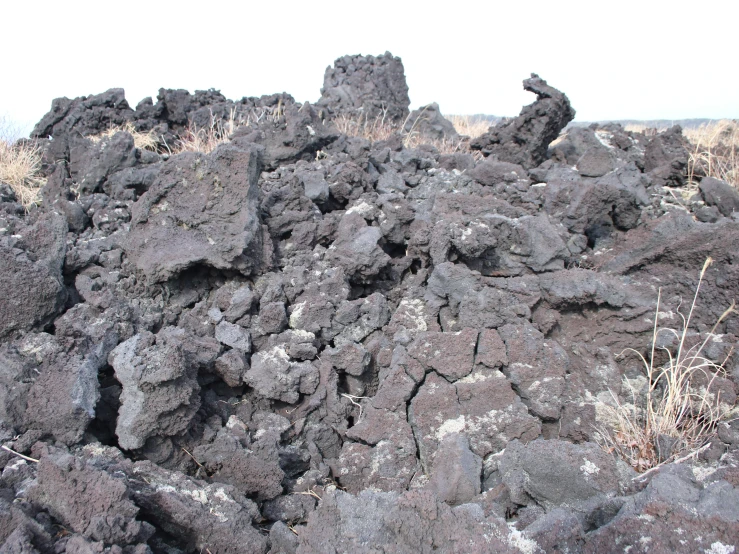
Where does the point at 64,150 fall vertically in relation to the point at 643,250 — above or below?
above

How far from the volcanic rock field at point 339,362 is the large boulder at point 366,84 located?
271 inches

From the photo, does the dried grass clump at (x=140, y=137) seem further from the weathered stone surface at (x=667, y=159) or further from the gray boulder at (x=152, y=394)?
the weathered stone surface at (x=667, y=159)

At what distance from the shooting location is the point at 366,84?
37.4ft

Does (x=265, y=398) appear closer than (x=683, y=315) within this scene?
Yes

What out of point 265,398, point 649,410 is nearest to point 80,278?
point 265,398

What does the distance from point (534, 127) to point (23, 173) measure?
5.40 m

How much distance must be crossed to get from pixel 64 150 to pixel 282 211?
116 inches

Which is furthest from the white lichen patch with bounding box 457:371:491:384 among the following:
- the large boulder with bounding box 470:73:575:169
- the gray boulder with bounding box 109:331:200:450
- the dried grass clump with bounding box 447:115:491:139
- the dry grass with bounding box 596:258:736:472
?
the dried grass clump with bounding box 447:115:491:139

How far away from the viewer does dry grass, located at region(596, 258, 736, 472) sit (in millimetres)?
2389

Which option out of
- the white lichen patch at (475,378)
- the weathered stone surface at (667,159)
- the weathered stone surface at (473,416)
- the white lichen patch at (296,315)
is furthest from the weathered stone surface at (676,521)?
the weathered stone surface at (667,159)

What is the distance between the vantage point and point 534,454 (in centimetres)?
212

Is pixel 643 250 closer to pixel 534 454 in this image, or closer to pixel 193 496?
pixel 534 454

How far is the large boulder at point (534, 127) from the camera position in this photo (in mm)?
6434

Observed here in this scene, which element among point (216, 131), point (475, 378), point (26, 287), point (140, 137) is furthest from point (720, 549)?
point (140, 137)
